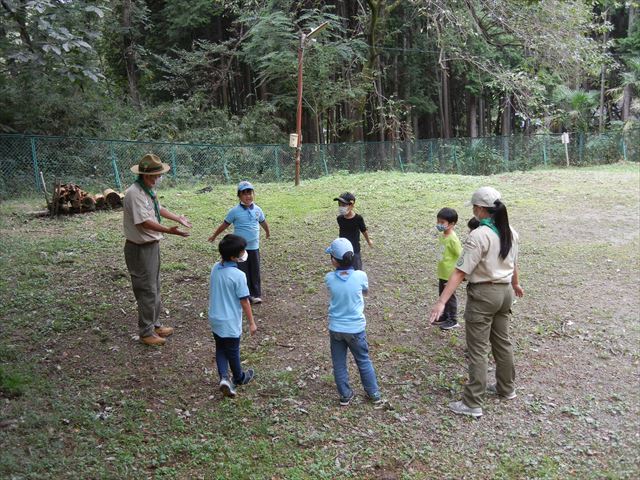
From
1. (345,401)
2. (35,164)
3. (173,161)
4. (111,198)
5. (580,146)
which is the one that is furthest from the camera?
(580,146)

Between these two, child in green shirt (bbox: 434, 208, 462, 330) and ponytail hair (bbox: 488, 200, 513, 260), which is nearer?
ponytail hair (bbox: 488, 200, 513, 260)

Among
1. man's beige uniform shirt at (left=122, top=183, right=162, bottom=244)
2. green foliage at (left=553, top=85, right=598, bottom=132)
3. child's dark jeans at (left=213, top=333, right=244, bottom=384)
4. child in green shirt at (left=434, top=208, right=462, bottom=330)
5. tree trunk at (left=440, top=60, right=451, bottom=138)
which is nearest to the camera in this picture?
child's dark jeans at (left=213, top=333, right=244, bottom=384)

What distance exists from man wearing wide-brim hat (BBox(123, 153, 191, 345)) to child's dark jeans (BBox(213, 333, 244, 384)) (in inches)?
49.9

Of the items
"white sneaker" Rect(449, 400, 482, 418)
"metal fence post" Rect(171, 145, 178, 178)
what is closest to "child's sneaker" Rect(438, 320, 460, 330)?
"white sneaker" Rect(449, 400, 482, 418)

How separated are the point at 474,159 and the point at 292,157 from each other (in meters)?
9.31

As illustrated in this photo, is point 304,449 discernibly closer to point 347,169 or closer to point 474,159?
point 347,169

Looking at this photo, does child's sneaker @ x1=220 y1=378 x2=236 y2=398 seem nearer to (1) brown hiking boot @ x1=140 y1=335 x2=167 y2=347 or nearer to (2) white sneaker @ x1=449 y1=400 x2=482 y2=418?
(1) brown hiking boot @ x1=140 y1=335 x2=167 y2=347

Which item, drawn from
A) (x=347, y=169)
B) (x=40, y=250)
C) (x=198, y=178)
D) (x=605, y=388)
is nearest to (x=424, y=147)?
(x=347, y=169)

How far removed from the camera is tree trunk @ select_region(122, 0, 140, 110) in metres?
22.0

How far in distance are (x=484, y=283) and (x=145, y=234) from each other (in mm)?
3269

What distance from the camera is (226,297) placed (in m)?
4.66

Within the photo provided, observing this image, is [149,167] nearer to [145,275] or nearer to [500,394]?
Result: [145,275]

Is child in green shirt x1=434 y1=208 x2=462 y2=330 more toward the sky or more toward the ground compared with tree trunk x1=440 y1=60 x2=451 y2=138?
more toward the ground

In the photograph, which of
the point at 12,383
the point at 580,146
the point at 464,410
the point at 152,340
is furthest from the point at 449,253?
the point at 580,146
